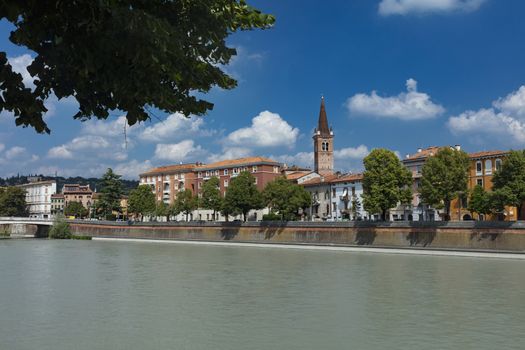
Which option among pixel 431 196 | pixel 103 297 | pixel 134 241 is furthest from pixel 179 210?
pixel 103 297

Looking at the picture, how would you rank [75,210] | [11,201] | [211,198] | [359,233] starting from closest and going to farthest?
1. [359,233]
2. [211,198]
3. [11,201]
4. [75,210]

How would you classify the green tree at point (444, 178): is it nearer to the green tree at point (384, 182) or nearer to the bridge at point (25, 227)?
the green tree at point (384, 182)

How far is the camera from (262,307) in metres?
24.2

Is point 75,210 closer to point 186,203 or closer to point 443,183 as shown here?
point 186,203

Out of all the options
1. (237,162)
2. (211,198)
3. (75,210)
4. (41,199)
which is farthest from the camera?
(41,199)

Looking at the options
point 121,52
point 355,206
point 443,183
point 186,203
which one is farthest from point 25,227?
point 121,52

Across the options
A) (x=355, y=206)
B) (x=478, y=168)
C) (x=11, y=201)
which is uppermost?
(x=478, y=168)

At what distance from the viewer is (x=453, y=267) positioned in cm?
4341

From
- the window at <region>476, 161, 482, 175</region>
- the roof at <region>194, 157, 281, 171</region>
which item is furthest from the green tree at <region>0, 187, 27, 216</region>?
the window at <region>476, 161, 482, 175</region>

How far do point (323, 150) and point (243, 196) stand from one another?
43.1 metres

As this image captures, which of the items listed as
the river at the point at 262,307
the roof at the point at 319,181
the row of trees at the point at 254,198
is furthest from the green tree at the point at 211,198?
the river at the point at 262,307

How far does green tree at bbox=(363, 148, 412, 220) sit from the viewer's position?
65750 mm

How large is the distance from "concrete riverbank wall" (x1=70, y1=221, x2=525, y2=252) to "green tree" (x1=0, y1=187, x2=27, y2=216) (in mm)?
61412

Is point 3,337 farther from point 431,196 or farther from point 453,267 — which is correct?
point 431,196
